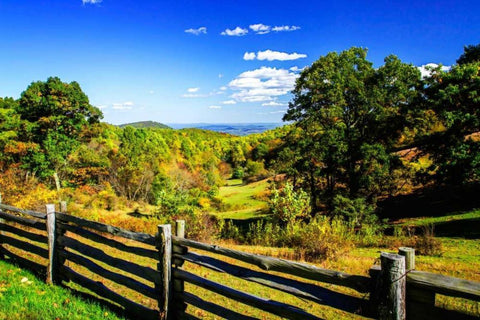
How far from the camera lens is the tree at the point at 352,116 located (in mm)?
20734

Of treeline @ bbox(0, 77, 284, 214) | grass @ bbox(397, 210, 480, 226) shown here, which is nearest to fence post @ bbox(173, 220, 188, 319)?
grass @ bbox(397, 210, 480, 226)

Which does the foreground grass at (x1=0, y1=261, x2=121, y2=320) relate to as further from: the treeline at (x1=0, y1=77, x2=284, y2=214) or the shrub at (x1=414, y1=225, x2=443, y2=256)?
the treeline at (x1=0, y1=77, x2=284, y2=214)

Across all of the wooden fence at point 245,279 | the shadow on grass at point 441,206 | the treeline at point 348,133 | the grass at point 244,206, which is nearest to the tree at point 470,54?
the treeline at point 348,133

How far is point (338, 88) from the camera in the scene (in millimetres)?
20922

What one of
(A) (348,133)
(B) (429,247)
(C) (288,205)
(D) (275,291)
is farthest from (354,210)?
(D) (275,291)

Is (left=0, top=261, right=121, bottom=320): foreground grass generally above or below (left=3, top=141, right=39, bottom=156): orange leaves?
below

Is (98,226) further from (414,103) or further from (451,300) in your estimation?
(414,103)

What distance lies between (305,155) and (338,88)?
499 cm

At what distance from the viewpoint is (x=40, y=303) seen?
5418 millimetres

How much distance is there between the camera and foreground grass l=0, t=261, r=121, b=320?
5.05 m

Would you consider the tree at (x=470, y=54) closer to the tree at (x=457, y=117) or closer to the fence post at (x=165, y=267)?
the tree at (x=457, y=117)

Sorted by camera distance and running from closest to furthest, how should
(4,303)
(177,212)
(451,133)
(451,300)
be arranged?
(4,303)
(451,300)
(451,133)
(177,212)

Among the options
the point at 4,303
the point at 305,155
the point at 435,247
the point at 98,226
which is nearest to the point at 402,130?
the point at 305,155

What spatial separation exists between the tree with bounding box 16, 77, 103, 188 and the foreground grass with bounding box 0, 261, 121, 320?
29.2m
